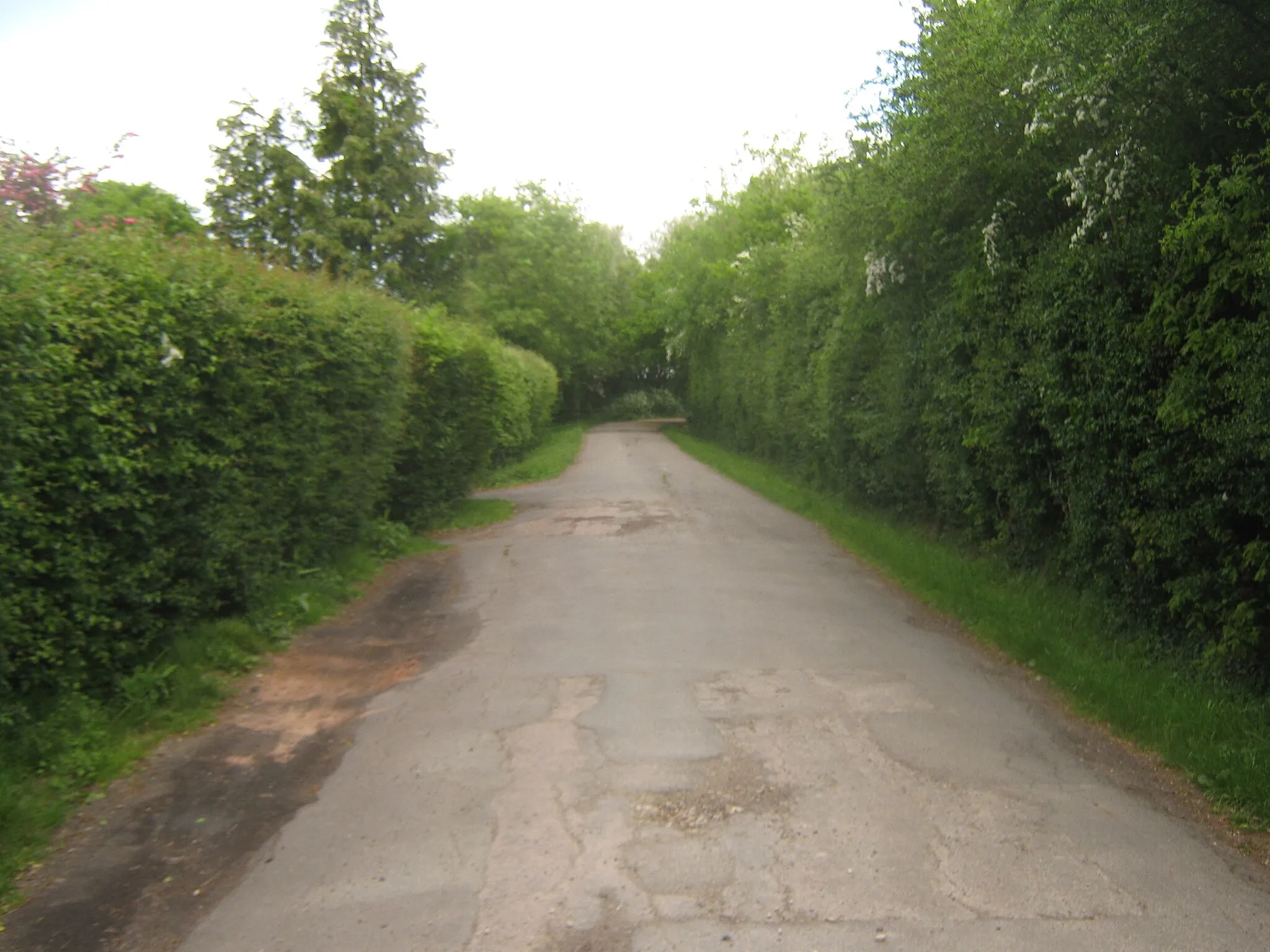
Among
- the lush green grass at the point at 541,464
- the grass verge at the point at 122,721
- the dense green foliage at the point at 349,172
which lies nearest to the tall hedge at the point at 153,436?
the grass verge at the point at 122,721

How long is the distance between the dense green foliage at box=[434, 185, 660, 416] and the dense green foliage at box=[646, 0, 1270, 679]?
25.2 m

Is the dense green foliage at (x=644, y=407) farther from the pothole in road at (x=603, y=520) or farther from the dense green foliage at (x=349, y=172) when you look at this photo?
the pothole in road at (x=603, y=520)

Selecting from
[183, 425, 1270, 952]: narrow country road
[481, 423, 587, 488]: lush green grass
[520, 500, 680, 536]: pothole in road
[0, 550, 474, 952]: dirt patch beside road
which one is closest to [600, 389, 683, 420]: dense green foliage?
[481, 423, 587, 488]: lush green grass

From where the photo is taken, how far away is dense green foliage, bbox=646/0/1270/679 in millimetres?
6777

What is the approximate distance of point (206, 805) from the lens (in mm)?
5660

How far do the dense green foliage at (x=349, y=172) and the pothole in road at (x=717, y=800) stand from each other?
29.4m

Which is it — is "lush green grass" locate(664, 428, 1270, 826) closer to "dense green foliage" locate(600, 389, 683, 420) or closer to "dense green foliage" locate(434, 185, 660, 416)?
"dense green foliage" locate(434, 185, 660, 416)

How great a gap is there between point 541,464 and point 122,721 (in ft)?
72.8

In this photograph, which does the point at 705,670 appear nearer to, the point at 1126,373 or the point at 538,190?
the point at 1126,373

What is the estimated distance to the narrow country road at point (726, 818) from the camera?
4258 mm

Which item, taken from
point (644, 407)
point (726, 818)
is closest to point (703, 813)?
point (726, 818)

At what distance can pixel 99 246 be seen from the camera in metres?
6.96

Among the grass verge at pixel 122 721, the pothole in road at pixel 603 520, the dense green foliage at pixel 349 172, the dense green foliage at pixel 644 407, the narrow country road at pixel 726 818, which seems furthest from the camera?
the dense green foliage at pixel 644 407

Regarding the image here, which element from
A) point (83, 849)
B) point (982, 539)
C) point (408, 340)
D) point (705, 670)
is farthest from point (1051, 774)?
point (408, 340)
